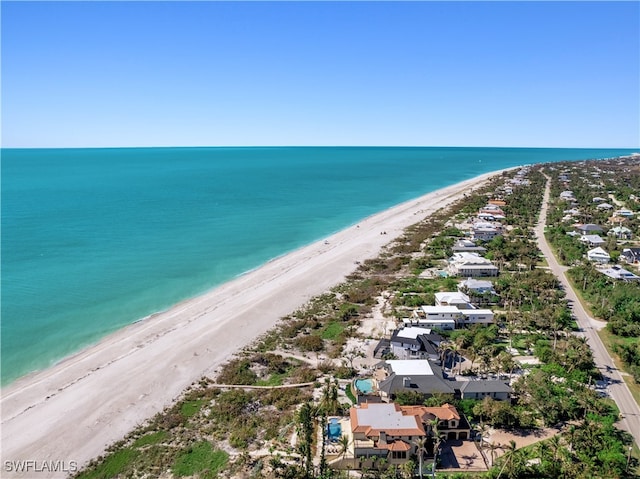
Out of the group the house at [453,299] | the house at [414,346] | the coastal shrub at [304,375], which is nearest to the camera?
the coastal shrub at [304,375]

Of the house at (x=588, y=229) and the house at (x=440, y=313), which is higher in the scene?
the house at (x=588, y=229)

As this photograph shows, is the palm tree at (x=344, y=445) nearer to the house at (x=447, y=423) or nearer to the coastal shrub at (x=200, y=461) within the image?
the house at (x=447, y=423)

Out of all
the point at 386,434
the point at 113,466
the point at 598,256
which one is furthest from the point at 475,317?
the point at 113,466

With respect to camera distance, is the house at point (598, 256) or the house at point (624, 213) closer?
the house at point (598, 256)

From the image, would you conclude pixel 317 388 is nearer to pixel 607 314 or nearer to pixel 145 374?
pixel 145 374

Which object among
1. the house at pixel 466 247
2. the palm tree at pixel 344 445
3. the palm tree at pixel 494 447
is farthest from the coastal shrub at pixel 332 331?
the house at pixel 466 247

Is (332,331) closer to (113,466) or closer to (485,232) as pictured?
(113,466)
